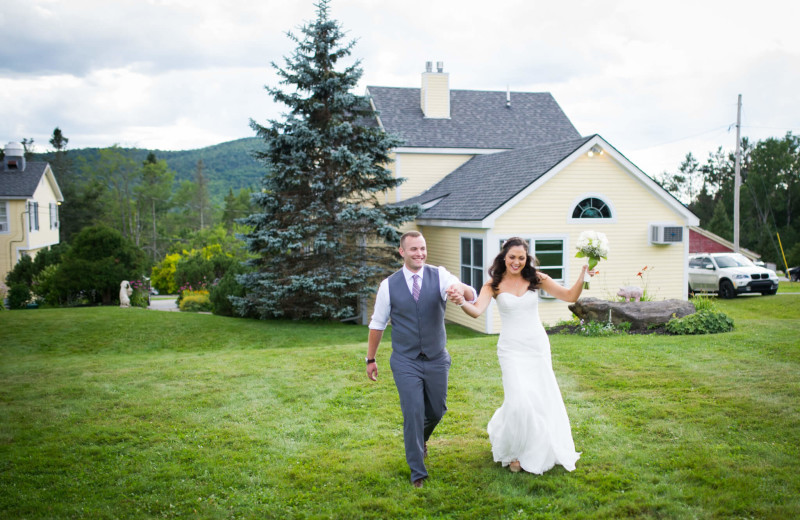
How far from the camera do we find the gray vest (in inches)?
206

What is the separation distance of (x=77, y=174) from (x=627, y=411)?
74315mm

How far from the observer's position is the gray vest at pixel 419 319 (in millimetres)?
5234

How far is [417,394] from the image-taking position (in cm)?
518

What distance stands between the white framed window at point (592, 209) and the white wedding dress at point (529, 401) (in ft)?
40.8

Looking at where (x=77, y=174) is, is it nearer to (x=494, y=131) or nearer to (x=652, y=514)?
(x=494, y=131)

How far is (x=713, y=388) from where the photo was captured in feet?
25.0

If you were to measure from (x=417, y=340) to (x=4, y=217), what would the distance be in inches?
1378

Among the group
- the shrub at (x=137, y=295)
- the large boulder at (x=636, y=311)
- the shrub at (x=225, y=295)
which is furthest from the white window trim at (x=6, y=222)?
the large boulder at (x=636, y=311)

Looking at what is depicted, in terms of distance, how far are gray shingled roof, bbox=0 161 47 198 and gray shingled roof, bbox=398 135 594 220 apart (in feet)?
75.6

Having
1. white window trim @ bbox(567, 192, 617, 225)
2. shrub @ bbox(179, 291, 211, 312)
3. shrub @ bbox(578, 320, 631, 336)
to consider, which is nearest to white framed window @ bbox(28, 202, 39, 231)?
shrub @ bbox(179, 291, 211, 312)

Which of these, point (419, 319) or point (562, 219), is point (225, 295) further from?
point (419, 319)

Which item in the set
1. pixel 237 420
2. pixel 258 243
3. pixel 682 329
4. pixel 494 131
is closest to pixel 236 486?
pixel 237 420

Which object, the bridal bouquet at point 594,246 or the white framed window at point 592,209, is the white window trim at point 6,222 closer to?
the white framed window at point 592,209

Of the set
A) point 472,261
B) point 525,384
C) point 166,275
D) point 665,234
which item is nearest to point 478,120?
point 472,261
